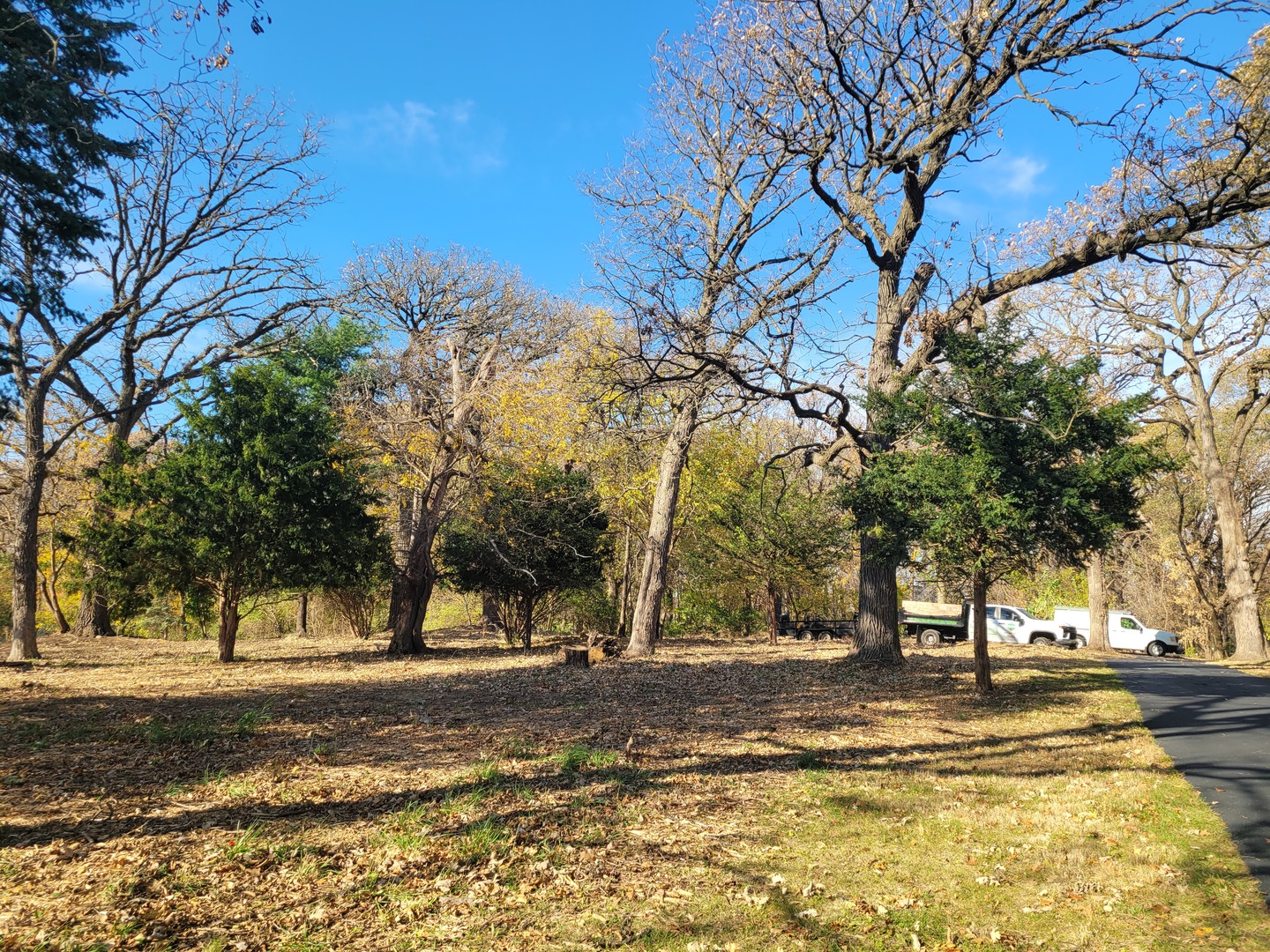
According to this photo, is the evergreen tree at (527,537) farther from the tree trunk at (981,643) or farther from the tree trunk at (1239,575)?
the tree trunk at (1239,575)

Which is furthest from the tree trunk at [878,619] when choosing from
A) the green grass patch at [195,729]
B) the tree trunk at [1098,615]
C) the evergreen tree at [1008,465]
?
the tree trunk at [1098,615]

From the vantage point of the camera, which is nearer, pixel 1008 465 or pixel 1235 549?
pixel 1008 465

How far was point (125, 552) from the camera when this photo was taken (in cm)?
1372

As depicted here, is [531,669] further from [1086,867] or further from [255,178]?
[255,178]

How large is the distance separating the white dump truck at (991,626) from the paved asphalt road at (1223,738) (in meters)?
11.2

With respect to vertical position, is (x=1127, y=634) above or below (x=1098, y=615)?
below

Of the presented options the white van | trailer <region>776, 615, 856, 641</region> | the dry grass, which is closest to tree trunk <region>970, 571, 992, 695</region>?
the dry grass

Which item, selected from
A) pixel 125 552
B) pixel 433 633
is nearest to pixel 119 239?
pixel 125 552

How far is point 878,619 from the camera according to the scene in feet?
44.1

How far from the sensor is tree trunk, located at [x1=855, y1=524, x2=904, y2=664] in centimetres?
1330

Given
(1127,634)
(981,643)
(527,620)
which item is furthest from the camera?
(1127,634)

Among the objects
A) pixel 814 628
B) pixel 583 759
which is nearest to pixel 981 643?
pixel 583 759

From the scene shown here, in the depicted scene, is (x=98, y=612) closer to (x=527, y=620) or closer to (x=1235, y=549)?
(x=527, y=620)

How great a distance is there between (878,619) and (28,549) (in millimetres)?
15843
